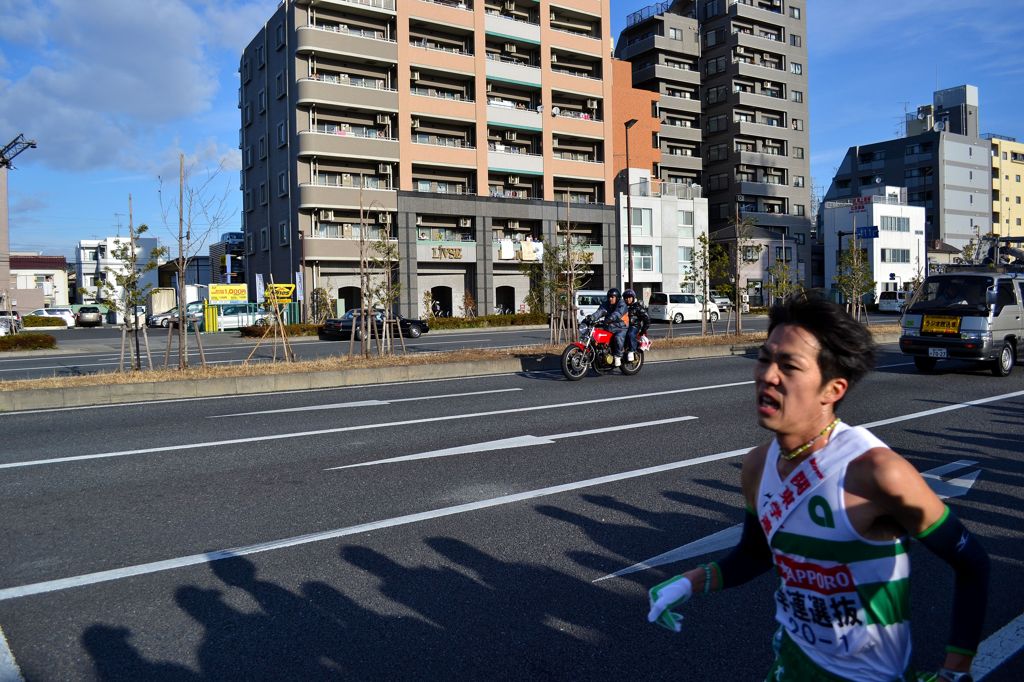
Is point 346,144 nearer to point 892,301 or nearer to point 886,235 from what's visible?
point 892,301

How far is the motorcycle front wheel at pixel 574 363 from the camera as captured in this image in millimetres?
14469

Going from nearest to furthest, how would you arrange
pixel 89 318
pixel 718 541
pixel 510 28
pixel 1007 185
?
pixel 718 541, pixel 510 28, pixel 89 318, pixel 1007 185

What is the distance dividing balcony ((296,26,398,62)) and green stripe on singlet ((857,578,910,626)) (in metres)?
45.3

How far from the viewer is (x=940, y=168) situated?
261ft

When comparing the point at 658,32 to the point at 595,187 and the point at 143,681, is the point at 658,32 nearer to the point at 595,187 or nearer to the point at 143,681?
the point at 595,187

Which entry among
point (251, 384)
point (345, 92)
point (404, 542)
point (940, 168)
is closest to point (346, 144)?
point (345, 92)

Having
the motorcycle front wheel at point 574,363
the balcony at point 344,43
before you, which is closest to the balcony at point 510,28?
the balcony at point 344,43

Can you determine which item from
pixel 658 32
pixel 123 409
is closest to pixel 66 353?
pixel 123 409

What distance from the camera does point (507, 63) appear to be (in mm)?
49375

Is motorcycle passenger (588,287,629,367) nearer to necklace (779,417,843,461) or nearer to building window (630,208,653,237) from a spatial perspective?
necklace (779,417,843,461)

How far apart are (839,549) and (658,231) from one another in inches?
2214

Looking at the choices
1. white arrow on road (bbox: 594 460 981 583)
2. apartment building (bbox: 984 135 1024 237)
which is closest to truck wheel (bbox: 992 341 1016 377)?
white arrow on road (bbox: 594 460 981 583)

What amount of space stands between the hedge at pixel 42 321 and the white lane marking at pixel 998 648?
179ft

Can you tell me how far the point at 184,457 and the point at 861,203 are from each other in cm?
7035
